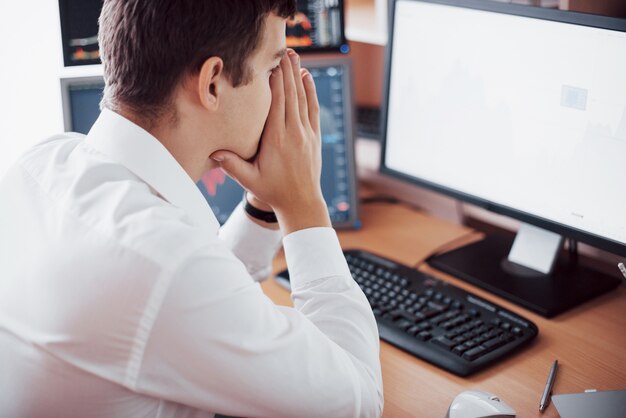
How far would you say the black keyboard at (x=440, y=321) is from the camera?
1.15 metres

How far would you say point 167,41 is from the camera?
3.13ft

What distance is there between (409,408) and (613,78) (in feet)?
1.93

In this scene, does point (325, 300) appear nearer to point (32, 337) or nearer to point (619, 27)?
point (32, 337)

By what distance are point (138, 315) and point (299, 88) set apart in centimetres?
50

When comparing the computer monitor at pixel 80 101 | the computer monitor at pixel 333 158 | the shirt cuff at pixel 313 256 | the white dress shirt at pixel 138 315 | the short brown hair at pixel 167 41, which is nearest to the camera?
the white dress shirt at pixel 138 315

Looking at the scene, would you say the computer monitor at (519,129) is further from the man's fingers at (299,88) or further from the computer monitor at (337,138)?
the man's fingers at (299,88)

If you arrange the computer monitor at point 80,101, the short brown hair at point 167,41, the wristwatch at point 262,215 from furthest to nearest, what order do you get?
1. the computer monitor at point 80,101
2. the wristwatch at point 262,215
3. the short brown hair at point 167,41

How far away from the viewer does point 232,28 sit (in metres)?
0.96

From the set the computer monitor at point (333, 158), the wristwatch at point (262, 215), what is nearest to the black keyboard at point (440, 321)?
the wristwatch at point (262, 215)

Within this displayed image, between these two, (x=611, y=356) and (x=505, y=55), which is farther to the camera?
(x=505, y=55)

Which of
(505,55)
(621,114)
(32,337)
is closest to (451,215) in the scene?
(505,55)

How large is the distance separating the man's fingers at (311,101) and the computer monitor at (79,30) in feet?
1.60

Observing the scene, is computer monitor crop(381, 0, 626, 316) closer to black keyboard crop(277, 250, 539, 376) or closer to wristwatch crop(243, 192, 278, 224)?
black keyboard crop(277, 250, 539, 376)

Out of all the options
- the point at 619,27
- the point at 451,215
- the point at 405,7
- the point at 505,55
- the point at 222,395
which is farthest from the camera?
the point at 451,215
